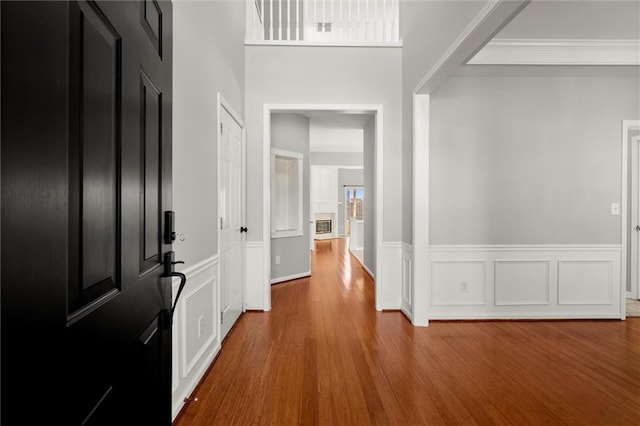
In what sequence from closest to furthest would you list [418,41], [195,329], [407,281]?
[195,329]
[418,41]
[407,281]

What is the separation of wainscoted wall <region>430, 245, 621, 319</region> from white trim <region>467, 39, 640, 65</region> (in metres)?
1.78

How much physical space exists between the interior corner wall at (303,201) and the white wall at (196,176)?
2142mm

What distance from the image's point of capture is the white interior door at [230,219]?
2.63 m

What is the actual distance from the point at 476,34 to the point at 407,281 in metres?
2.30

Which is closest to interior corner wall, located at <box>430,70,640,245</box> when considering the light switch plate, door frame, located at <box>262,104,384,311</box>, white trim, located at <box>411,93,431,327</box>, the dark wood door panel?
the light switch plate

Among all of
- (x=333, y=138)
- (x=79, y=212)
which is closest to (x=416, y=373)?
(x=79, y=212)

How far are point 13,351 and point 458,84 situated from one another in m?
3.62

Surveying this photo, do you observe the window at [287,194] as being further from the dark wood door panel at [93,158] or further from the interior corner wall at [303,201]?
the dark wood door panel at [93,158]

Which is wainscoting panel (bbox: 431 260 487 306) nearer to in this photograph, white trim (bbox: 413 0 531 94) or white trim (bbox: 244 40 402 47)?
white trim (bbox: 413 0 531 94)

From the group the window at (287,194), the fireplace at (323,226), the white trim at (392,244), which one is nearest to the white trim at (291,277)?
the window at (287,194)

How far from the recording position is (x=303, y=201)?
5.24 meters

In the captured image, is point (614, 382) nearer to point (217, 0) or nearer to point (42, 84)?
point (42, 84)

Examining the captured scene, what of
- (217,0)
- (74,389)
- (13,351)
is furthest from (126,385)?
(217,0)

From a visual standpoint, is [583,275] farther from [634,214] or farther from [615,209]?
[634,214]
